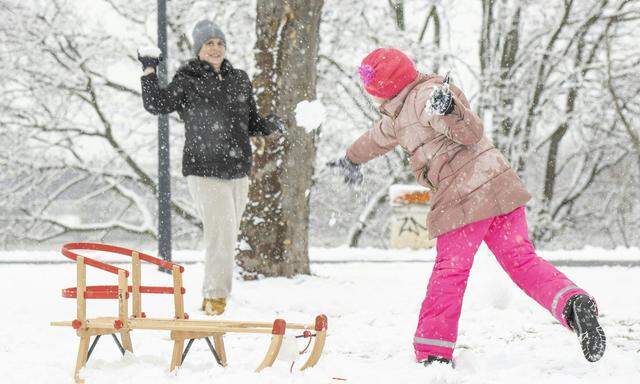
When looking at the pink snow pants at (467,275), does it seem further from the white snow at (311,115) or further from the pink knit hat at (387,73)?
the white snow at (311,115)

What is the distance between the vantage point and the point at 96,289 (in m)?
3.77

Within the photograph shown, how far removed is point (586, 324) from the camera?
3.38 meters

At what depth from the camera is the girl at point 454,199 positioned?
358cm

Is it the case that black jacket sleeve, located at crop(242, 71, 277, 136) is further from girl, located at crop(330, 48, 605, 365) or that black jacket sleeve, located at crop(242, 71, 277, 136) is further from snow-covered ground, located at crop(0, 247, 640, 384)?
girl, located at crop(330, 48, 605, 365)

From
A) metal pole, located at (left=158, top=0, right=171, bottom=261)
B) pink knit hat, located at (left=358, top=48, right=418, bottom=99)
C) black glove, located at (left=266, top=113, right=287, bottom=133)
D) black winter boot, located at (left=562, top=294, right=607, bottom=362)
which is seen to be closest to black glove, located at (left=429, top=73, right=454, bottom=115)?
pink knit hat, located at (left=358, top=48, right=418, bottom=99)

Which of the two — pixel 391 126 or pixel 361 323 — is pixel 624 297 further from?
pixel 391 126

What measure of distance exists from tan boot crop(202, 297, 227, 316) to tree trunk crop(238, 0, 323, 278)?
1.49 meters

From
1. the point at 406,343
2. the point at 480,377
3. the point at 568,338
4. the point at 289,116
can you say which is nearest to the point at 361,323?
the point at 406,343

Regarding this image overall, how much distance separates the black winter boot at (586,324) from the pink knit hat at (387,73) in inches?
50.3

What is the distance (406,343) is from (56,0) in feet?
46.4

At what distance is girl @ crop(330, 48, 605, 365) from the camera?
3.58m

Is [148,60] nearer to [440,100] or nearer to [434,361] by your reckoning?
[440,100]

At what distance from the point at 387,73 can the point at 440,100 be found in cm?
47

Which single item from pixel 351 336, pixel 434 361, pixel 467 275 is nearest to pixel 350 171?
pixel 467 275
